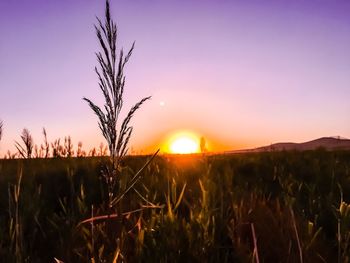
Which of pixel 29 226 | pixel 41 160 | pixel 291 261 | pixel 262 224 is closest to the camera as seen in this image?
pixel 291 261

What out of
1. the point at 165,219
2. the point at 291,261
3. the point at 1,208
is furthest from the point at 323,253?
the point at 1,208

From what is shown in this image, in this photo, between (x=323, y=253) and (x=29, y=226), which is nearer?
(x=323, y=253)

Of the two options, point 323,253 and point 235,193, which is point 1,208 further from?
point 323,253

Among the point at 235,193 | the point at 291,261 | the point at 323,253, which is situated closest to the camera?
the point at 291,261

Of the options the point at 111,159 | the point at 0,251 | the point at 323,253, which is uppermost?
the point at 111,159

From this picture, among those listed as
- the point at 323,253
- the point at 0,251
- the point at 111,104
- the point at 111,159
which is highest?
the point at 111,104

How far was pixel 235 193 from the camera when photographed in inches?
155

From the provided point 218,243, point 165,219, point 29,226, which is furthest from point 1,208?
point 218,243

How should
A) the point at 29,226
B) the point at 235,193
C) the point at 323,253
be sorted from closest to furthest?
the point at 323,253
the point at 29,226
the point at 235,193

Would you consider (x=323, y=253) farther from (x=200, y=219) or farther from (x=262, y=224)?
(x=200, y=219)

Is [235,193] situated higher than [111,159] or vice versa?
[111,159]

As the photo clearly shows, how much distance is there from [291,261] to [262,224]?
56 centimetres

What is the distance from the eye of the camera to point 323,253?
8.36 feet

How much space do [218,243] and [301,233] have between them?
0.58 m
